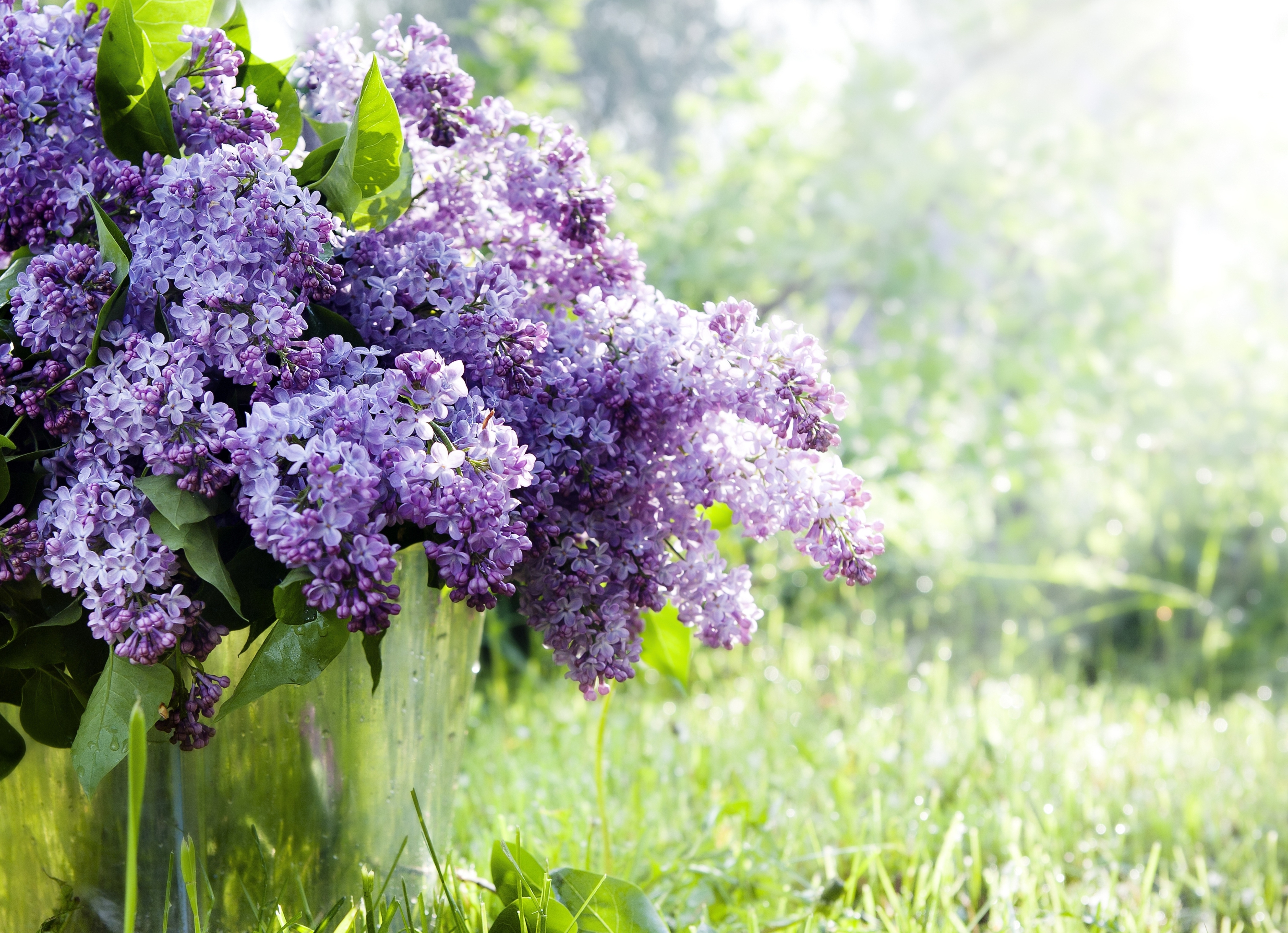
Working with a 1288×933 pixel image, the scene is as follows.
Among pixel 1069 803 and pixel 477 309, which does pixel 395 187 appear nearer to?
pixel 477 309

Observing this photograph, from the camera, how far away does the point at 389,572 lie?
0.44m

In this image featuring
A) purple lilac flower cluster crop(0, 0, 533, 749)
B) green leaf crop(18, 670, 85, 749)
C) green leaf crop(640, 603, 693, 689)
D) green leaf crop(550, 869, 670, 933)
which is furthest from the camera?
green leaf crop(640, 603, 693, 689)

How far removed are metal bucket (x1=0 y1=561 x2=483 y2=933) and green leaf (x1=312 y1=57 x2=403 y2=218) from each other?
22 cm

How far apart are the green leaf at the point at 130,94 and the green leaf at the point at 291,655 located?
0.94ft

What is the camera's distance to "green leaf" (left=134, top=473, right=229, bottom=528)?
467mm

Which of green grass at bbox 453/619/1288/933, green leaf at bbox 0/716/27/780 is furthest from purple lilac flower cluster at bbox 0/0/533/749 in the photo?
green grass at bbox 453/619/1288/933

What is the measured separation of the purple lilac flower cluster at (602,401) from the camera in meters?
0.57

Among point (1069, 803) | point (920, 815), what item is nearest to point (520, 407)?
point (920, 815)

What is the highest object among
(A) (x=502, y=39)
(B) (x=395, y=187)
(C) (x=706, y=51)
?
(C) (x=706, y=51)

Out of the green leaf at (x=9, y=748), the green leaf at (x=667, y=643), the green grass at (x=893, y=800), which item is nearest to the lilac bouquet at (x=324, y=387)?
the green leaf at (x=9, y=748)

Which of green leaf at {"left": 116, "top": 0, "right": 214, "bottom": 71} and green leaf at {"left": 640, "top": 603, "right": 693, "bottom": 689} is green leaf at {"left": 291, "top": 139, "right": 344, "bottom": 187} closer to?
green leaf at {"left": 116, "top": 0, "right": 214, "bottom": 71}

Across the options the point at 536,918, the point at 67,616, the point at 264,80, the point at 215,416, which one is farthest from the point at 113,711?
the point at 264,80

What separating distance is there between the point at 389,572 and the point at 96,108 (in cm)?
37

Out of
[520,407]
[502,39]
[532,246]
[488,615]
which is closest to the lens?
[520,407]
